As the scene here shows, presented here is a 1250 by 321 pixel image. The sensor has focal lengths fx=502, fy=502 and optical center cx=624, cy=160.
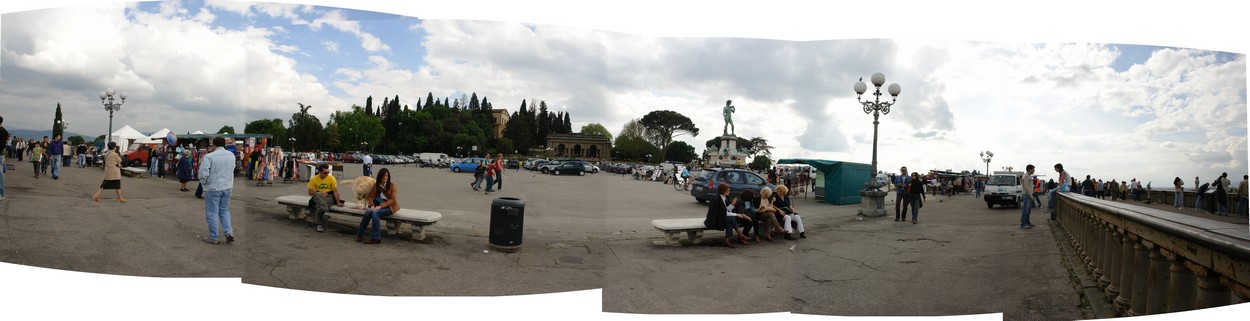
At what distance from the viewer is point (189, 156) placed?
8.72 m

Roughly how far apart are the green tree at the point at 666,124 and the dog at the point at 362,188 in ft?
10.9

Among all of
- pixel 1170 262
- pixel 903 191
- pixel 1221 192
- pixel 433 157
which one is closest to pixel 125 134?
pixel 433 157

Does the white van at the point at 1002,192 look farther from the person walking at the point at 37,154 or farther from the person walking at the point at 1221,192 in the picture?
the person walking at the point at 37,154

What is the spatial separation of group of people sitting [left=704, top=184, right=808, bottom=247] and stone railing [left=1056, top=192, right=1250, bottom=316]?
3.22 m

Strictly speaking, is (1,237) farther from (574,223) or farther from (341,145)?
(574,223)

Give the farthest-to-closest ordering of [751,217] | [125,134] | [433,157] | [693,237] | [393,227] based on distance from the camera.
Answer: [125,134] → [751,217] → [433,157] → [693,237] → [393,227]

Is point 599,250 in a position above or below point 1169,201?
below

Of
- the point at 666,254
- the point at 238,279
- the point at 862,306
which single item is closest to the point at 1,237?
the point at 238,279

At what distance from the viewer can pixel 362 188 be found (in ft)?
18.8

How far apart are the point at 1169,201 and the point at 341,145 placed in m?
7.87

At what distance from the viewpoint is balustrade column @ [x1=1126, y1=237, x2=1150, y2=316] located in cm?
259

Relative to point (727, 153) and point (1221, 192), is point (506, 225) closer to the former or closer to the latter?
point (727, 153)

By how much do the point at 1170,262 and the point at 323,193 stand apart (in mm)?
6991

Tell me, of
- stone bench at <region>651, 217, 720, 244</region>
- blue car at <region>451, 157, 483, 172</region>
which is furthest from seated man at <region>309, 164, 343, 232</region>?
stone bench at <region>651, 217, 720, 244</region>
